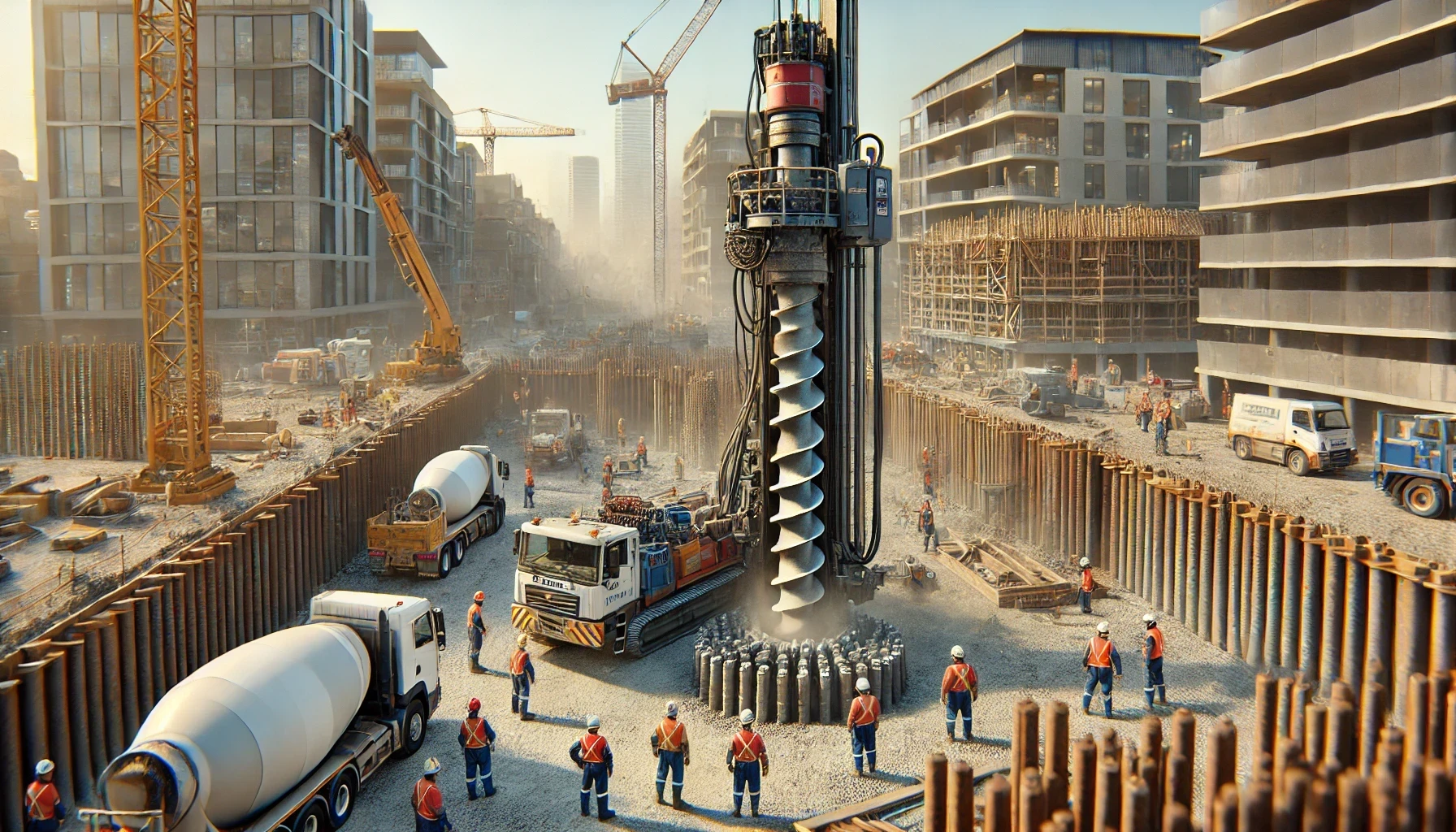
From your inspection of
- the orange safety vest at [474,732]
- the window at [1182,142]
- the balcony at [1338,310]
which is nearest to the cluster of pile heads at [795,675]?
the orange safety vest at [474,732]

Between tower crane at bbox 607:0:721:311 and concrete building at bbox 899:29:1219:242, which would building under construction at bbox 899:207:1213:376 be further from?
tower crane at bbox 607:0:721:311

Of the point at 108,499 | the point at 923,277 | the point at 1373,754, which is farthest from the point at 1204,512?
the point at 923,277

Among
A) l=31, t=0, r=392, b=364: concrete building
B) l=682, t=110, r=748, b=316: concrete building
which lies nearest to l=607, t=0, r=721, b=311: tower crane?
l=682, t=110, r=748, b=316: concrete building

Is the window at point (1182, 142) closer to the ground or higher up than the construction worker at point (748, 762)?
higher up

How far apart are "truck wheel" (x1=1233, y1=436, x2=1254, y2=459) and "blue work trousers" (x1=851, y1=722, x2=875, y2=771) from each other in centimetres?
2581

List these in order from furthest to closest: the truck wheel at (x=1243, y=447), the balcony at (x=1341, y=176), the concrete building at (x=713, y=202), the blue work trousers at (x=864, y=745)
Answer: the concrete building at (x=713, y=202)
the balcony at (x=1341, y=176)
the truck wheel at (x=1243, y=447)
the blue work trousers at (x=864, y=745)

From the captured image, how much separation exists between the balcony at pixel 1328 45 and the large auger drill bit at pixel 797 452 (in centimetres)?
2860

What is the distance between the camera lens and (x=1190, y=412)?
47.3 metres

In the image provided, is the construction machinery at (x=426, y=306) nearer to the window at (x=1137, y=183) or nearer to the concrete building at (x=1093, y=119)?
the concrete building at (x=1093, y=119)

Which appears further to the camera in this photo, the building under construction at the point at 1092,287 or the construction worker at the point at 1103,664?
the building under construction at the point at 1092,287

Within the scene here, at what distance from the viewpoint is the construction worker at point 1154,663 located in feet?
54.9

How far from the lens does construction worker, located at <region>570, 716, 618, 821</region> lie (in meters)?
13.6

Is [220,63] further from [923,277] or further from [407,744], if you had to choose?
[407,744]

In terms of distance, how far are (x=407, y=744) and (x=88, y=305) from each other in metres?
72.6
